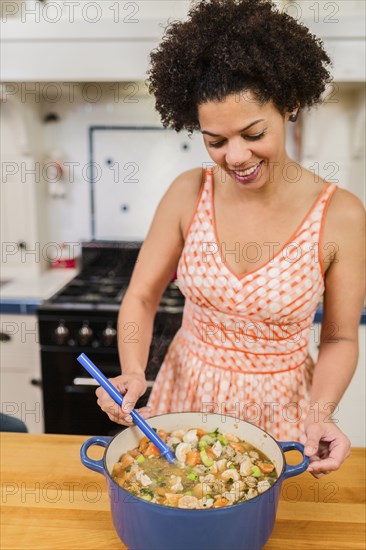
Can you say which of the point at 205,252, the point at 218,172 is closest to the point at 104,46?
the point at 218,172

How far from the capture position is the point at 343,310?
3.59 ft

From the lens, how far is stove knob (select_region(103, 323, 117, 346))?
1.92 m

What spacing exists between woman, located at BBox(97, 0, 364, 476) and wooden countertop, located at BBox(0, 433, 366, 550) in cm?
11

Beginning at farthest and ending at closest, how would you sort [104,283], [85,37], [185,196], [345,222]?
[104,283]
[85,37]
[185,196]
[345,222]

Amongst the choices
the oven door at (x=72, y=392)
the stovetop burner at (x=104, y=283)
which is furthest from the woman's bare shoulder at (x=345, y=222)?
the oven door at (x=72, y=392)

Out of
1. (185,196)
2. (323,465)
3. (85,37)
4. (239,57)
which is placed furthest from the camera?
(85,37)

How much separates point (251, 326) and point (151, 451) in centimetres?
42

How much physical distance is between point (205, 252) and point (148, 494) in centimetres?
54

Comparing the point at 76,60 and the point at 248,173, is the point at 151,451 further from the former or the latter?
the point at 76,60

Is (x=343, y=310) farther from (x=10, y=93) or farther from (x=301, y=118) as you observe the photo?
(x=10, y=93)

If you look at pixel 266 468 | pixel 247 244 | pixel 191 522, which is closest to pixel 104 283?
pixel 247 244

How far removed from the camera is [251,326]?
1129 mm

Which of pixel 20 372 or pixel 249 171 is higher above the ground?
pixel 249 171

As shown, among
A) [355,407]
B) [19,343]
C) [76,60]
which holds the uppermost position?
[76,60]
